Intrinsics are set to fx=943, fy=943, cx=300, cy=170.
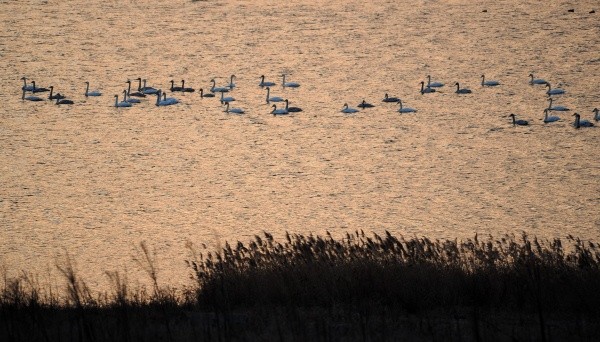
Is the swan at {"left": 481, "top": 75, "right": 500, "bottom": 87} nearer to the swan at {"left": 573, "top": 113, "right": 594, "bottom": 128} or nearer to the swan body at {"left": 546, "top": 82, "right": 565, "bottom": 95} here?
the swan body at {"left": 546, "top": 82, "right": 565, "bottom": 95}

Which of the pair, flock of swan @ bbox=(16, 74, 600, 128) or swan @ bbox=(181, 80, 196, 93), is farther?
swan @ bbox=(181, 80, 196, 93)

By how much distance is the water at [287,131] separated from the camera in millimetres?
11750

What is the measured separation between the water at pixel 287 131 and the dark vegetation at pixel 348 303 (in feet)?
6.51

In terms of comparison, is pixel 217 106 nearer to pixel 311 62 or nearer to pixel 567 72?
pixel 311 62

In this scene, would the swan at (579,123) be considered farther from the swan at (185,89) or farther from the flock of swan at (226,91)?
the swan at (185,89)

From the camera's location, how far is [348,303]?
7543 mm

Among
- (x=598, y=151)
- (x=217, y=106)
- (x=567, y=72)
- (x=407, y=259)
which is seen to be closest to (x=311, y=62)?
(x=217, y=106)

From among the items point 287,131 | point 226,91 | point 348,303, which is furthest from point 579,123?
point 348,303

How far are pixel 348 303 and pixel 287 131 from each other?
8530 mm

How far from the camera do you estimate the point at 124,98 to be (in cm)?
1773

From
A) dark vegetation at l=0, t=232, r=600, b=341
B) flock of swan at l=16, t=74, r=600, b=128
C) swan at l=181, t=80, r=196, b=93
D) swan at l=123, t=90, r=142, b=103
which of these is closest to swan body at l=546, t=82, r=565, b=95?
flock of swan at l=16, t=74, r=600, b=128

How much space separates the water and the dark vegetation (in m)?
1.98

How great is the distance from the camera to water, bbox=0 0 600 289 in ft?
38.5

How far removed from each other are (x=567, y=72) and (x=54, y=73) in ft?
33.7
